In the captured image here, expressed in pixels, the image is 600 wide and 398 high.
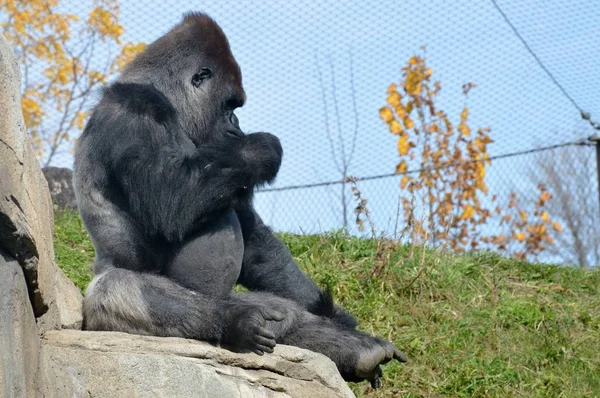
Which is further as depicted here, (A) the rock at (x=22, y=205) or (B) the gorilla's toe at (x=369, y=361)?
(B) the gorilla's toe at (x=369, y=361)

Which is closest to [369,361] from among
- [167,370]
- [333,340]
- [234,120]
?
[333,340]

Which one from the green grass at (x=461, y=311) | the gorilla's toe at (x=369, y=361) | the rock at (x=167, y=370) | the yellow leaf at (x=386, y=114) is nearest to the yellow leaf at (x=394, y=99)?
the yellow leaf at (x=386, y=114)

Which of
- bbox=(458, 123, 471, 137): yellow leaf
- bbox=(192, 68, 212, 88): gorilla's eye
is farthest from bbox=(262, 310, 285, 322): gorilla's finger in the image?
bbox=(458, 123, 471, 137): yellow leaf

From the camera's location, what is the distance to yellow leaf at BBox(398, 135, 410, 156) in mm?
12414

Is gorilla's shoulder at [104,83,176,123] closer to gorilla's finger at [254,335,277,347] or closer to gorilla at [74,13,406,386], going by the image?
gorilla at [74,13,406,386]

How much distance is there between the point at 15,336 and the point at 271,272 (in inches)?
72.0

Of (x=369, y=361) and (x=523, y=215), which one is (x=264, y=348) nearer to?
(x=369, y=361)

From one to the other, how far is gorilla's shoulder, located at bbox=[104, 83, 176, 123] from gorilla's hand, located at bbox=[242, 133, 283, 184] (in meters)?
0.38

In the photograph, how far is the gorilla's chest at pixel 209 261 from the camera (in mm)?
4293

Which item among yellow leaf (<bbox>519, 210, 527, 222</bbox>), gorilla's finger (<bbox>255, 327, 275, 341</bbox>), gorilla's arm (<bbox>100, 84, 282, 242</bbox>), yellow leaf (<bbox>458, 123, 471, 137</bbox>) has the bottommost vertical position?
gorilla's finger (<bbox>255, 327, 275, 341</bbox>)

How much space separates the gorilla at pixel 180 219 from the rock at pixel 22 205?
1.44 ft

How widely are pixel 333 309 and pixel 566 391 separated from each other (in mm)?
1689

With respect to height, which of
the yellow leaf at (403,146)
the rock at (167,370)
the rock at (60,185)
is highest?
the yellow leaf at (403,146)

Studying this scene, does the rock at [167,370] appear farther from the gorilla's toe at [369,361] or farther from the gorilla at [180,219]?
the gorilla's toe at [369,361]
